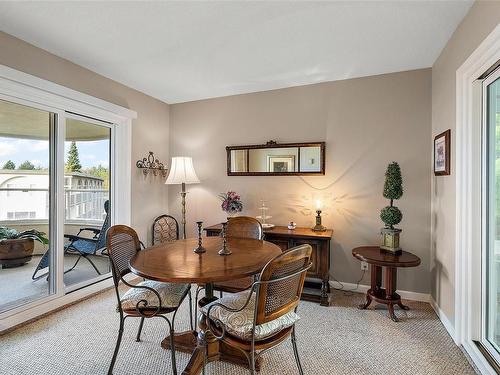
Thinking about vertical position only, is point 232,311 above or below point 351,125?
below

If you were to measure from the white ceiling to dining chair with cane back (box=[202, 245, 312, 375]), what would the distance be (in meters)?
1.75

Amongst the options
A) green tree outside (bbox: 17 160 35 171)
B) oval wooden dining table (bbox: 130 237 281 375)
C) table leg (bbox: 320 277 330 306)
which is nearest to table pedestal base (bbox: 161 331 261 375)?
oval wooden dining table (bbox: 130 237 281 375)

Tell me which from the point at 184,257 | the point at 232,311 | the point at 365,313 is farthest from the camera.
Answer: the point at 365,313

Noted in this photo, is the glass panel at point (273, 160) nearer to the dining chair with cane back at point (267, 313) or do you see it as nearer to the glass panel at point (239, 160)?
the glass panel at point (239, 160)

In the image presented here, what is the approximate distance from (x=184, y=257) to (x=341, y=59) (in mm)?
2386

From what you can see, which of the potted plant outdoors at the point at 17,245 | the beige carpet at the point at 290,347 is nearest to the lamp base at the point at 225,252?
the beige carpet at the point at 290,347

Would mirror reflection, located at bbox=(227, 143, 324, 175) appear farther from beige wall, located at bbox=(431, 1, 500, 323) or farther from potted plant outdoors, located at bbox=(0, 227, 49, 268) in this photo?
potted plant outdoors, located at bbox=(0, 227, 49, 268)

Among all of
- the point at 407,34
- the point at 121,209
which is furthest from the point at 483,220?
the point at 121,209

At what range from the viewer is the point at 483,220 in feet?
6.46

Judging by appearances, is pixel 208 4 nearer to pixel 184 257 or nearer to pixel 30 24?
pixel 30 24

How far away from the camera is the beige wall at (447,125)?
6.25 ft

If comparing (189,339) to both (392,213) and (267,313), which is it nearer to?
(267,313)

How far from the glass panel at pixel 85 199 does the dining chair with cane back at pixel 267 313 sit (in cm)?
218

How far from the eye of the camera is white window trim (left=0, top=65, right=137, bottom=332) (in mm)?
2357
